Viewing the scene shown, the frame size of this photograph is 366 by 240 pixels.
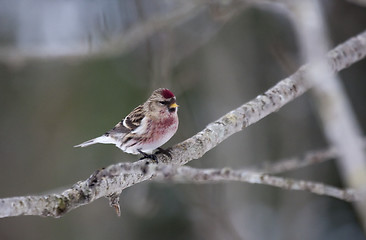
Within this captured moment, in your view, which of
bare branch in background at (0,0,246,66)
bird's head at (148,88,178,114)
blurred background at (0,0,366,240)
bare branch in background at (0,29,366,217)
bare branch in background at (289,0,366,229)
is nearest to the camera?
bare branch in background at (289,0,366,229)

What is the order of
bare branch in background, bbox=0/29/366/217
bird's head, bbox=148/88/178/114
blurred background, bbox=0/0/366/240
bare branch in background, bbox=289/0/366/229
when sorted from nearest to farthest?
bare branch in background, bbox=289/0/366/229 → bare branch in background, bbox=0/29/366/217 → bird's head, bbox=148/88/178/114 → blurred background, bbox=0/0/366/240

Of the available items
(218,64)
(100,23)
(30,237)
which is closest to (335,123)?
(100,23)

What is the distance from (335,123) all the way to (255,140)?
184 inches

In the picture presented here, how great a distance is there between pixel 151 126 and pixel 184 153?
2.43ft

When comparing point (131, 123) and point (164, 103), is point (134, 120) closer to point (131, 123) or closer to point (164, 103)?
point (131, 123)

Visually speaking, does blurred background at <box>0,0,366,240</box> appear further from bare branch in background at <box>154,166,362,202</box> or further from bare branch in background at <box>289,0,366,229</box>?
bare branch in background at <box>289,0,366,229</box>

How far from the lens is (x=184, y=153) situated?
2391mm

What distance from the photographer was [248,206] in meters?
5.79

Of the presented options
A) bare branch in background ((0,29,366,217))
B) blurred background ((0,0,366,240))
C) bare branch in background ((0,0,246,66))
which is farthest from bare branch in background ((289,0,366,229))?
blurred background ((0,0,366,240))

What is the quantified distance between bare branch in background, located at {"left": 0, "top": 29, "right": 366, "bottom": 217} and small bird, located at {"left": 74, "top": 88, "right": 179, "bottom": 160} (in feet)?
1.78

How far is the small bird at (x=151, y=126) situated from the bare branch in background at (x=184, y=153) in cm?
54

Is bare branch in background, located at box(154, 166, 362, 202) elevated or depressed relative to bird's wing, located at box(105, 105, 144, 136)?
depressed

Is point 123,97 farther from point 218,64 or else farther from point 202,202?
point 202,202

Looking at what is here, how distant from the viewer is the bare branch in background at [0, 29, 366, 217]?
1.53 m
